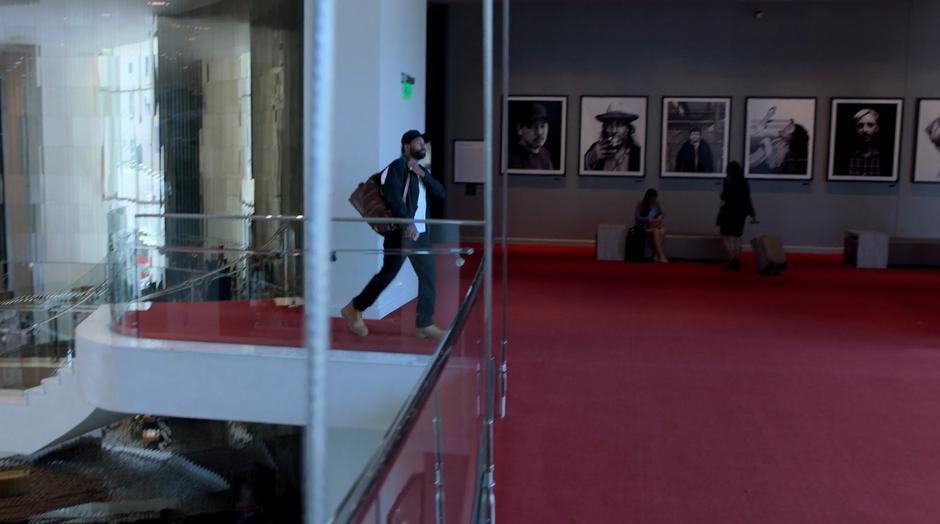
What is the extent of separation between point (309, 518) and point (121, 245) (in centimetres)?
678

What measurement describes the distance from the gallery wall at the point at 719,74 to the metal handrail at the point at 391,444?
13.6 meters

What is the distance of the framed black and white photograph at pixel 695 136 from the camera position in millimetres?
15727

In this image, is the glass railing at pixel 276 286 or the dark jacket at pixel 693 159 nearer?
the glass railing at pixel 276 286

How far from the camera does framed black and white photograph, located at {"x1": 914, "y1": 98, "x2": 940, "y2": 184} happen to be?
50.4ft

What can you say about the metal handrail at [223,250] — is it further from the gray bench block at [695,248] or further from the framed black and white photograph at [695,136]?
the framed black and white photograph at [695,136]

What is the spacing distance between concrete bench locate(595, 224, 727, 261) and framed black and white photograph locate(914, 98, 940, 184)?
376 cm

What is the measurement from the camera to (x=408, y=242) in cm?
645

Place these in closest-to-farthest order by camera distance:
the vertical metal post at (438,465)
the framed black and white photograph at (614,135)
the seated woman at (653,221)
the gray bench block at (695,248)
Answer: the vertical metal post at (438,465)
the seated woman at (653,221)
the gray bench block at (695,248)
the framed black and white photograph at (614,135)

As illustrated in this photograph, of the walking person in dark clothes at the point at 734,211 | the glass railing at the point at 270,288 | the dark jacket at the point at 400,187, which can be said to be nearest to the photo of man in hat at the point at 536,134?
the walking person in dark clothes at the point at 734,211

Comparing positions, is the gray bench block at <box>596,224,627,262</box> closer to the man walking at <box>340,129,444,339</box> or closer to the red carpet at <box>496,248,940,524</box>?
the red carpet at <box>496,248,940,524</box>

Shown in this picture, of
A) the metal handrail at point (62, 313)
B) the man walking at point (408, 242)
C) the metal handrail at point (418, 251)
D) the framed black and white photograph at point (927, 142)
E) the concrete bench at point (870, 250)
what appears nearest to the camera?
the metal handrail at point (418, 251)

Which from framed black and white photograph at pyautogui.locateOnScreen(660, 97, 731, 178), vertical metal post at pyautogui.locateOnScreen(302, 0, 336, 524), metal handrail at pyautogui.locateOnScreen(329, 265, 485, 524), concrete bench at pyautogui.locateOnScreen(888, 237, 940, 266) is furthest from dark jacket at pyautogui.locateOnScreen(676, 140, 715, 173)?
vertical metal post at pyautogui.locateOnScreen(302, 0, 336, 524)

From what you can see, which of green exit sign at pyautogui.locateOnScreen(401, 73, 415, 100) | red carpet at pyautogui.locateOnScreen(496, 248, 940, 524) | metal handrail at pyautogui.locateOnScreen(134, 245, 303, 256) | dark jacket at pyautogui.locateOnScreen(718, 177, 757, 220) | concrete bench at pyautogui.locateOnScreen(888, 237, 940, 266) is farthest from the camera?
concrete bench at pyautogui.locateOnScreen(888, 237, 940, 266)

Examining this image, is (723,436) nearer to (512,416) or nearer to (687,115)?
(512,416)
